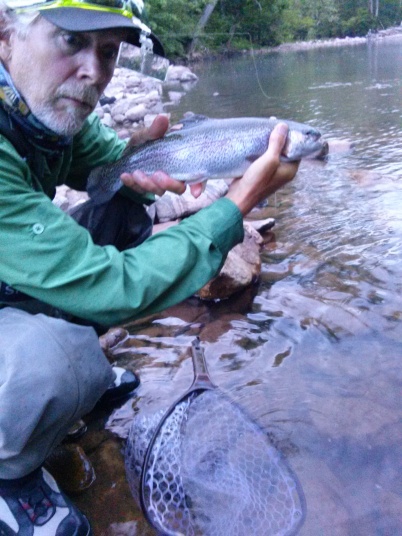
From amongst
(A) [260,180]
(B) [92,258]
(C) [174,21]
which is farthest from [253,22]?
(B) [92,258]

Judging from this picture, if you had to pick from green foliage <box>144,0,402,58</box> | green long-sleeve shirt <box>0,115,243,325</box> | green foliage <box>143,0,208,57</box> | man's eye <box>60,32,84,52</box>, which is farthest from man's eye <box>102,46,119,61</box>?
green foliage <box>143,0,208,57</box>

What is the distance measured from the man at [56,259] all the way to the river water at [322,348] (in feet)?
2.78

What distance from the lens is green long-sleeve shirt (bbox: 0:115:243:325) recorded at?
1675 millimetres

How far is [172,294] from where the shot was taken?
1845 mm

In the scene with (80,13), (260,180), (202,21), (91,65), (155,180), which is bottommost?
Answer: (202,21)

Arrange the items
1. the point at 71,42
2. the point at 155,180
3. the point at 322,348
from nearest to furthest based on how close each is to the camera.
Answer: the point at 71,42, the point at 155,180, the point at 322,348

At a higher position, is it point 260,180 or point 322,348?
point 260,180

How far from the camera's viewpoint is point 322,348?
116 inches

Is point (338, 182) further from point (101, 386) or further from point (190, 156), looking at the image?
point (101, 386)

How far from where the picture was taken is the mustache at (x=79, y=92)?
73.9 inches

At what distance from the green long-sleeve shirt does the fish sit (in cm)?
74

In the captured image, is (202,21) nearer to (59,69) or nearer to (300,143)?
(300,143)

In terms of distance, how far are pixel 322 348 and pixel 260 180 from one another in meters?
1.33

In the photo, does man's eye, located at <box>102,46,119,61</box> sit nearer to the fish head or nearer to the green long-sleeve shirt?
the green long-sleeve shirt
